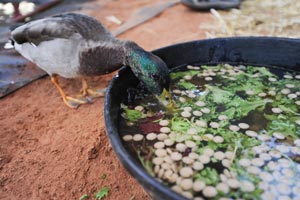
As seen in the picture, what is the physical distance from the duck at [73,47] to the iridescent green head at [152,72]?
124mm

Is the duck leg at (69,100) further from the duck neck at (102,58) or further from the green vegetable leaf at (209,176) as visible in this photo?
the green vegetable leaf at (209,176)

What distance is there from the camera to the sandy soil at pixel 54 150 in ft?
8.43

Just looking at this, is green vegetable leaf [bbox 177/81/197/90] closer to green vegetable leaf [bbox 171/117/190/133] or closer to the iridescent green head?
the iridescent green head

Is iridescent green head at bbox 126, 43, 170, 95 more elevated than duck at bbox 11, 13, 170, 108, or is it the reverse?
iridescent green head at bbox 126, 43, 170, 95

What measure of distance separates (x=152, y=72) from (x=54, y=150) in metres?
1.05

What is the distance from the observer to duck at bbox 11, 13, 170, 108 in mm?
3076

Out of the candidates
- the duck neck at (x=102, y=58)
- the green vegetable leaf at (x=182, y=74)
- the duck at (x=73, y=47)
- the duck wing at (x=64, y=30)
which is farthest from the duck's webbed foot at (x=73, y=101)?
the green vegetable leaf at (x=182, y=74)

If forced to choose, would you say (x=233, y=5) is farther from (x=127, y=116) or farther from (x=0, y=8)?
(x=127, y=116)

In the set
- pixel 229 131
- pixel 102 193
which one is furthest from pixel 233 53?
pixel 102 193

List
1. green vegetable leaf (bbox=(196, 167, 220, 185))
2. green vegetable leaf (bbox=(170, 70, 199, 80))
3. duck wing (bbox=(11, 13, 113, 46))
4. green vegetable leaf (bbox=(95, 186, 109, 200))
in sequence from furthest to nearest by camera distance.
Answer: duck wing (bbox=(11, 13, 113, 46)) → green vegetable leaf (bbox=(170, 70, 199, 80)) → green vegetable leaf (bbox=(95, 186, 109, 200)) → green vegetable leaf (bbox=(196, 167, 220, 185))

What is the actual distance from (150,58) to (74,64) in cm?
94

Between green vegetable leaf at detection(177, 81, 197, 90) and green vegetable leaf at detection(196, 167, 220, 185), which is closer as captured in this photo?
green vegetable leaf at detection(196, 167, 220, 185)

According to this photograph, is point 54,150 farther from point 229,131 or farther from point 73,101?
point 229,131

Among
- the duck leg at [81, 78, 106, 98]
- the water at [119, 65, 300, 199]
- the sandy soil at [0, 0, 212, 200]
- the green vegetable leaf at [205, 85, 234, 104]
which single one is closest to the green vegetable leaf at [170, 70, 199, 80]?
the water at [119, 65, 300, 199]
